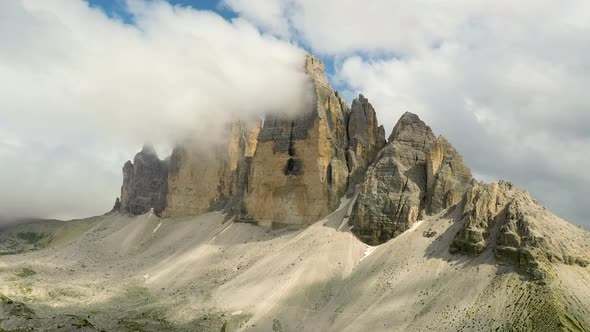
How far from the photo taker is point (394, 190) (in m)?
63.9

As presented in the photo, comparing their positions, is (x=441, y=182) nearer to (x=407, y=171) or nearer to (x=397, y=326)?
(x=407, y=171)

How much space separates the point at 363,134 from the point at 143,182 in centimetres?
7383

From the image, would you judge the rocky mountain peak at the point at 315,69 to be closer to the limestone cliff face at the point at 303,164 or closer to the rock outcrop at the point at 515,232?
the limestone cliff face at the point at 303,164

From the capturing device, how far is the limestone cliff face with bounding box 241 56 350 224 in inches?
2899

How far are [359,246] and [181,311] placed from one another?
23.1 meters

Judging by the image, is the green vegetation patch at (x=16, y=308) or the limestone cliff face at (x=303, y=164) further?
the limestone cliff face at (x=303, y=164)

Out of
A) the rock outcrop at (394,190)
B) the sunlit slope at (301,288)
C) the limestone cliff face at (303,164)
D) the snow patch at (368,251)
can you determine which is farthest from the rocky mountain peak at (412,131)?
the snow patch at (368,251)

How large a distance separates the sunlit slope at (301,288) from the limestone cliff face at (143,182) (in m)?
36.7

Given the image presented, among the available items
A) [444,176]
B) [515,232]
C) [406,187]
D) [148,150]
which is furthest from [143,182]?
[515,232]

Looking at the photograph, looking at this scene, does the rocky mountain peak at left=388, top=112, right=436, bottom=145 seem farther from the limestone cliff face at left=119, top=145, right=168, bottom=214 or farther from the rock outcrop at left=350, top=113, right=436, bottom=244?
A: the limestone cliff face at left=119, top=145, right=168, bottom=214

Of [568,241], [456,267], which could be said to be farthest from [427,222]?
[568,241]

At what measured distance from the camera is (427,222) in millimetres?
59469

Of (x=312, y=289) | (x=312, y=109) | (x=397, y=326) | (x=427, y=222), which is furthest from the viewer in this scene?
(x=312, y=109)

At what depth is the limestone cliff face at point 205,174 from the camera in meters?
105
